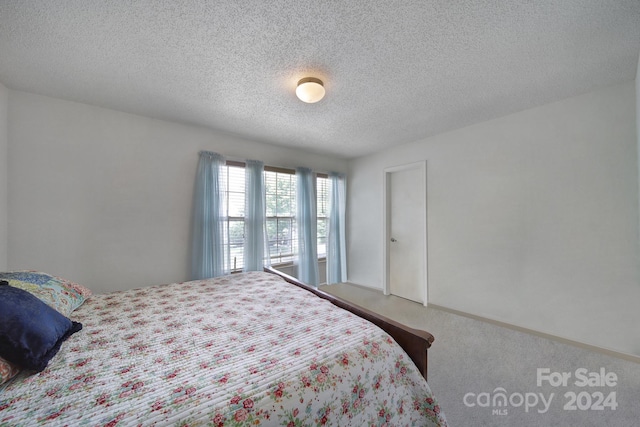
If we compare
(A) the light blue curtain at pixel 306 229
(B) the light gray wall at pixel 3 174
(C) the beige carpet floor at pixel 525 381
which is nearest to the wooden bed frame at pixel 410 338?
(C) the beige carpet floor at pixel 525 381

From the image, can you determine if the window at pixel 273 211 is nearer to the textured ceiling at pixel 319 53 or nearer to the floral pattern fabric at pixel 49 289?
the textured ceiling at pixel 319 53

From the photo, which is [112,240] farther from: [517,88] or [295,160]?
[517,88]

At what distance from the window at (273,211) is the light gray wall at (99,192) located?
0.48 m

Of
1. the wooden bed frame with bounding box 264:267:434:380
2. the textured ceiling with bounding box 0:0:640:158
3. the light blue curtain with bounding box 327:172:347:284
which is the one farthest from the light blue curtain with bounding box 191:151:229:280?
the wooden bed frame with bounding box 264:267:434:380

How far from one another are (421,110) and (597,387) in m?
2.70

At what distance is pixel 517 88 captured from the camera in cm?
216

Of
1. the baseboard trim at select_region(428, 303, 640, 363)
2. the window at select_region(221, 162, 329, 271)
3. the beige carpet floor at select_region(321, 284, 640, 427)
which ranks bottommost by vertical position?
the beige carpet floor at select_region(321, 284, 640, 427)

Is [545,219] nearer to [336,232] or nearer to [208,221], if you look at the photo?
[336,232]

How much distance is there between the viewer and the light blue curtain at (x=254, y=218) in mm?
3377

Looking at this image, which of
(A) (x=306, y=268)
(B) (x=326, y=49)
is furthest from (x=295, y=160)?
(B) (x=326, y=49)

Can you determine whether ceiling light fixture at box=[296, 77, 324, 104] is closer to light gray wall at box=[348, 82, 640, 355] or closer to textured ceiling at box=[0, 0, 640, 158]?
textured ceiling at box=[0, 0, 640, 158]

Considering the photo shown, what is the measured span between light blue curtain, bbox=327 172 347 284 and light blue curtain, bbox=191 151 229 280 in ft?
6.14

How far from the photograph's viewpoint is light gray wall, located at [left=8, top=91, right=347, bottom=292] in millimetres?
2213

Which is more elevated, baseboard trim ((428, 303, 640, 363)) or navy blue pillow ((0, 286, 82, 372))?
navy blue pillow ((0, 286, 82, 372))
